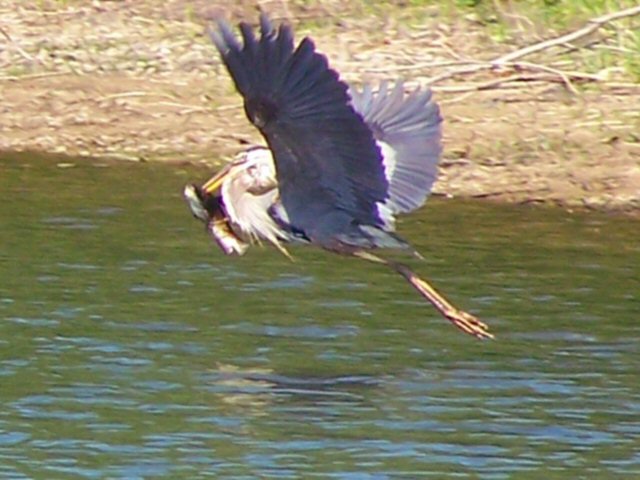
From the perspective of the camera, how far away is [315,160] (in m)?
7.09

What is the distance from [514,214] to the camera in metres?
11.0

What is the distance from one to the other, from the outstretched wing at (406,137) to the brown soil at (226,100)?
3206 mm

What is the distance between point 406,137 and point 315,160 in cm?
99

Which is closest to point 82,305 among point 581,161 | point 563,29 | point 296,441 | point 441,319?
point 441,319

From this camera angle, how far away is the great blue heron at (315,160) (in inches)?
262

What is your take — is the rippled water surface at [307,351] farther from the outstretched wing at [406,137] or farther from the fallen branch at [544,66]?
the fallen branch at [544,66]

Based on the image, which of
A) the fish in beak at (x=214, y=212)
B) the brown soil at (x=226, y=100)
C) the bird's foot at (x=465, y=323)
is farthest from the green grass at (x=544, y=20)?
the fish in beak at (x=214, y=212)

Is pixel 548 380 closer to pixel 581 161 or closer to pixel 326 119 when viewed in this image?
pixel 326 119

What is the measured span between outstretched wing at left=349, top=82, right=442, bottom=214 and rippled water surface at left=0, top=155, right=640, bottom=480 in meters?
0.70

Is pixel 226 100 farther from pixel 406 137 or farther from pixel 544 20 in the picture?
pixel 406 137

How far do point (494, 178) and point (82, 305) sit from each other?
127 inches

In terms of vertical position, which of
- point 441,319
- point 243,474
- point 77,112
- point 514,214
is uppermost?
point 77,112

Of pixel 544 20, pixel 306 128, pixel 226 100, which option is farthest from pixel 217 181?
pixel 544 20

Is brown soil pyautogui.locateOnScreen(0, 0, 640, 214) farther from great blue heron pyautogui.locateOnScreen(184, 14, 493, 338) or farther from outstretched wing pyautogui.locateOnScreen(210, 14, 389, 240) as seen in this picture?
outstretched wing pyautogui.locateOnScreen(210, 14, 389, 240)
